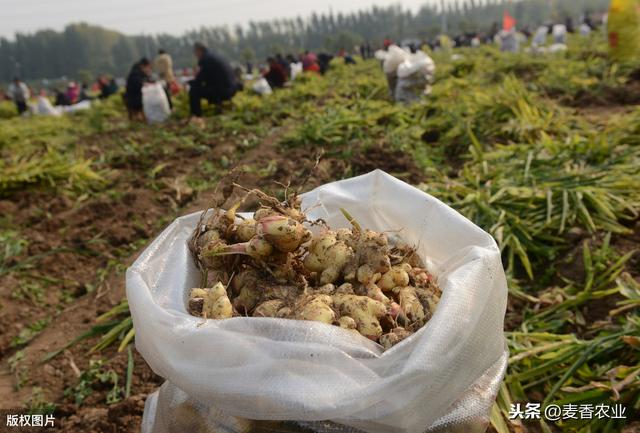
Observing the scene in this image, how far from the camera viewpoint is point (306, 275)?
76.4 inches

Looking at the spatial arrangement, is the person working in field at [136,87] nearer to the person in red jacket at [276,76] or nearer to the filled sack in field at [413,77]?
the person in red jacket at [276,76]

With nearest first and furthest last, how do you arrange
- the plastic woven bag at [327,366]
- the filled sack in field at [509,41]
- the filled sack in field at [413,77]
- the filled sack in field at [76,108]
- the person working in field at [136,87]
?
the plastic woven bag at [327,366], the filled sack in field at [413,77], the person working in field at [136,87], the filled sack in field at [76,108], the filled sack in field at [509,41]

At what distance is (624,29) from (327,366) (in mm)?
9486

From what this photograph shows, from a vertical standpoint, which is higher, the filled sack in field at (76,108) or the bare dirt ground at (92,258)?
the bare dirt ground at (92,258)

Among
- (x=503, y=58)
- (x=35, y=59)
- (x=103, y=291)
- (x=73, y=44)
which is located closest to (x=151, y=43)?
(x=73, y=44)

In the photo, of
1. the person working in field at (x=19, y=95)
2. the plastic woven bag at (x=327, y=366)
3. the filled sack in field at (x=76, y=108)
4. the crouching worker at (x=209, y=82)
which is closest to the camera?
the plastic woven bag at (x=327, y=366)

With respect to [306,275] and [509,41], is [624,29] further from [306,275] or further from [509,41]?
[509,41]

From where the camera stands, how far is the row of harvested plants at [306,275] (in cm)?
161

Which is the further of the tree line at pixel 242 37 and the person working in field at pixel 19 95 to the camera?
the tree line at pixel 242 37

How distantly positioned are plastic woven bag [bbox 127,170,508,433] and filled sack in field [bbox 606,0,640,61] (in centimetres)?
879

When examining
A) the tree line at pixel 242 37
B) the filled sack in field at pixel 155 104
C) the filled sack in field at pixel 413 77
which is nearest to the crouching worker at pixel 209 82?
the filled sack in field at pixel 155 104

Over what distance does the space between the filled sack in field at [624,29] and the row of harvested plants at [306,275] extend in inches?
344

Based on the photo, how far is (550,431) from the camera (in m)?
1.93

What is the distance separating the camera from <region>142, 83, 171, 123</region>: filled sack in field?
31.9 ft
